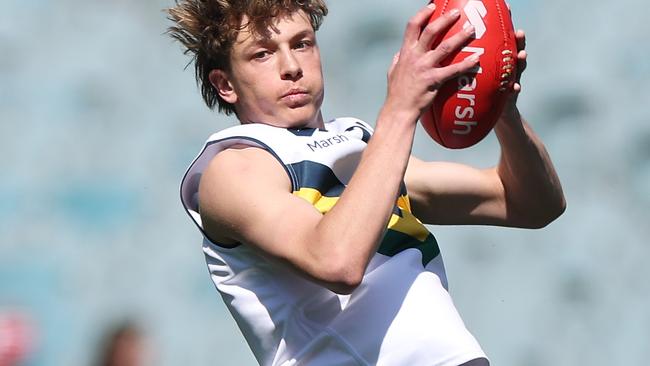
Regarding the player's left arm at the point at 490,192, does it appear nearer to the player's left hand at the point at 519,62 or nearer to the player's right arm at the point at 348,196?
the player's left hand at the point at 519,62

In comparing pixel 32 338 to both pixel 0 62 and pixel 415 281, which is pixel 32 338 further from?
pixel 0 62

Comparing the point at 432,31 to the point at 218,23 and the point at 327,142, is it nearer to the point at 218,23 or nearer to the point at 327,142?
the point at 327,142

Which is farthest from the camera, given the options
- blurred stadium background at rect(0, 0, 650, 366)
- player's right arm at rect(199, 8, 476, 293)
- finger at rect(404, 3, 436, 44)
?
blurred stadium background at rect(0, 0, 650, 366)

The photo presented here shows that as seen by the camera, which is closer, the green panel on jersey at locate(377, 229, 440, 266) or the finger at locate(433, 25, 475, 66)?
the finger at locate(433, 25, 475, 66)

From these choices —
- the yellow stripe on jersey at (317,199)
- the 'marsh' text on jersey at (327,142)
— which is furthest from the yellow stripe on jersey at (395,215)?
the 'marsh' text on jersey at (327,142)

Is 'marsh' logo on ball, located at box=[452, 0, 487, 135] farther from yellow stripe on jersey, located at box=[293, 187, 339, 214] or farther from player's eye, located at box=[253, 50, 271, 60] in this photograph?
player's eye, located at box=[253, 50, 271, 60]

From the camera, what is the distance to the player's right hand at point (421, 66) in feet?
8.09

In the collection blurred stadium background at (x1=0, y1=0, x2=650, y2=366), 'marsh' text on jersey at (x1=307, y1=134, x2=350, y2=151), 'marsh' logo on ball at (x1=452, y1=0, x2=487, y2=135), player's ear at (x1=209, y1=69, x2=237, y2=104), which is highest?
'marsh' logo on ball at (x1=452, y1=0, x2=487, y2=135)

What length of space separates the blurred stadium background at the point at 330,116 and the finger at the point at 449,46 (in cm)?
338

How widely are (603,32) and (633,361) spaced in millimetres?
1571

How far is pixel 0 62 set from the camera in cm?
648

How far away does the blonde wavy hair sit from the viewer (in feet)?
9.25

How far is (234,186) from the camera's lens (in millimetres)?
2561

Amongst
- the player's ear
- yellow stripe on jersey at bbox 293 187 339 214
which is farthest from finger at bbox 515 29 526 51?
the player's ear
